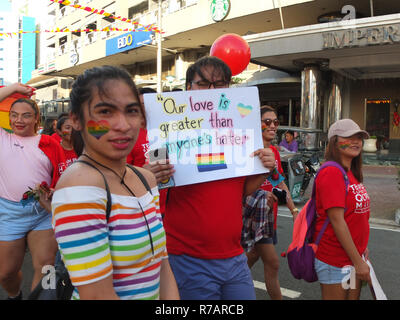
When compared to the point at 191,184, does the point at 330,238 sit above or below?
below

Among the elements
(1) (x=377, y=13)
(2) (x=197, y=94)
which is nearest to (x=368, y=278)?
(2) (x=197, y=94)

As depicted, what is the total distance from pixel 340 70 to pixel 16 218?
1640 cm

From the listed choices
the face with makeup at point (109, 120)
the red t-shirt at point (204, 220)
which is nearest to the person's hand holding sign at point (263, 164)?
the red t-shirt at point (204, 220)

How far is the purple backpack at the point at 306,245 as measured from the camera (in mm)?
2496

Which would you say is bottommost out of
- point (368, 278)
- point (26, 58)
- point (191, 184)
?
point (368, 278)

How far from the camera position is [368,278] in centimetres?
231

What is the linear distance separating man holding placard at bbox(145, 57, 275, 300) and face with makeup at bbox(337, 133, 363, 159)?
27.8 inches

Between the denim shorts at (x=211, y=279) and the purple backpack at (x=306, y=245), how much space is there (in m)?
0.68

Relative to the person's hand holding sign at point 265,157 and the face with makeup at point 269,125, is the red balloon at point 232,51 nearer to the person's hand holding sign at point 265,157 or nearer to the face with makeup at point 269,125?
the face with makeup at point 269,125

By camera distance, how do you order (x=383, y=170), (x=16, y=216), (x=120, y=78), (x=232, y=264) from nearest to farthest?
(x=120, y=78)
(x=232, y=264)
(x=16, y=216)
(x=383, y=170)

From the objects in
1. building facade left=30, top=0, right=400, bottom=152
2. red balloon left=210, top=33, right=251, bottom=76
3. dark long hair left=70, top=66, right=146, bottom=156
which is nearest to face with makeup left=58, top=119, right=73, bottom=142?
red balloon left=210, top=33, right=251, bottom=76

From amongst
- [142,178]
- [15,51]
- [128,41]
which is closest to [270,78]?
[128,41]
